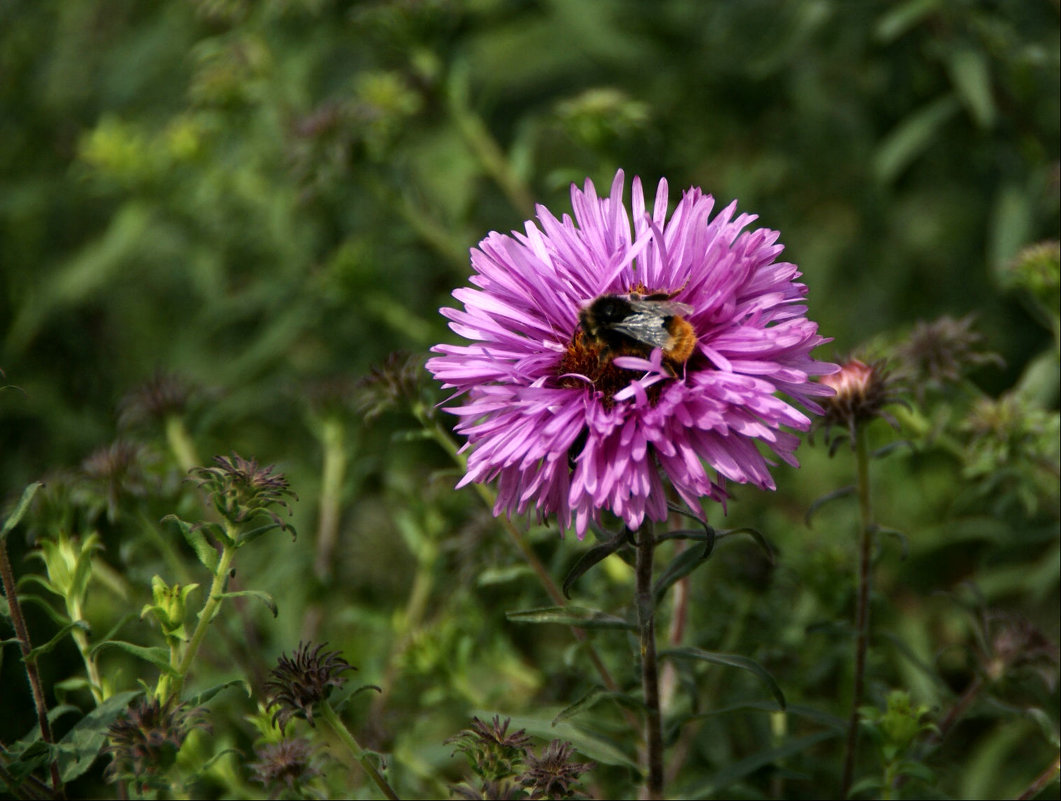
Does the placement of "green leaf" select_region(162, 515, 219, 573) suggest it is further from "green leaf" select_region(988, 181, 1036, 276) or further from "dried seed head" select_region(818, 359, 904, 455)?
"green leaf" select_region(988, 181, 1036, 276)

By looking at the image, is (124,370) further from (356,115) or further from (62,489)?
(62,489)

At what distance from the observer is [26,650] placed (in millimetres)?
983

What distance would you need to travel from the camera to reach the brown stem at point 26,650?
937 mm

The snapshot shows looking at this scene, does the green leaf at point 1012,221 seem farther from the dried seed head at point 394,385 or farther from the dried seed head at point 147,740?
the dried seed head at point 147,740

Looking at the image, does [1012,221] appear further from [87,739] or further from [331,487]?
[87,739]

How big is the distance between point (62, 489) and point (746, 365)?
35.1 inches

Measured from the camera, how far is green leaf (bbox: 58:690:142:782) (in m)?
0.97

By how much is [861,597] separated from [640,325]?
1.50ft

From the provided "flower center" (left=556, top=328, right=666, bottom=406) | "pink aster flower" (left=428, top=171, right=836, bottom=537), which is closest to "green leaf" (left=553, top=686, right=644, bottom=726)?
"pink aster flower" (left=428, top=171, right=836, bottom=537)

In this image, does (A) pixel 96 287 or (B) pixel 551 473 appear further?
(A) pixel 96 287

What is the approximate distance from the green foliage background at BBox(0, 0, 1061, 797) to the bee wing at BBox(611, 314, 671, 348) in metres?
0.50

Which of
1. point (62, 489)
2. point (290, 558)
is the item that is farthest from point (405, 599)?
point (62, 489)

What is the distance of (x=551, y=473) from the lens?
89 cm

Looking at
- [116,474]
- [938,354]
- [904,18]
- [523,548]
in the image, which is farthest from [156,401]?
[904,18]
